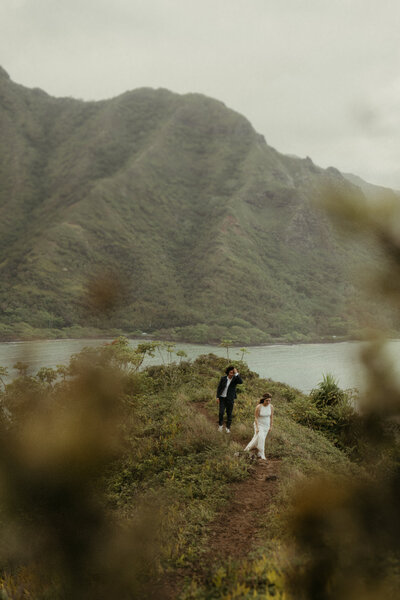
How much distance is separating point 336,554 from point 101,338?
1438 millimetres

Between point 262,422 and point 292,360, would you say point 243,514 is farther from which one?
point 292,360

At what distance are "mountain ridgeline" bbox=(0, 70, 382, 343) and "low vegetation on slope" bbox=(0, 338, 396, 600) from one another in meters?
46.9

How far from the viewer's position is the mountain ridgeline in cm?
9050

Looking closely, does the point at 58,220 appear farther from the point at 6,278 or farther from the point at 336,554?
the point at 336,554

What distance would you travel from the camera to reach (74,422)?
1.40 meters

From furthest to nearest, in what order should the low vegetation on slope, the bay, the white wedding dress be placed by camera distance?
the white wedding dress, the bay, the low vegetation on slope

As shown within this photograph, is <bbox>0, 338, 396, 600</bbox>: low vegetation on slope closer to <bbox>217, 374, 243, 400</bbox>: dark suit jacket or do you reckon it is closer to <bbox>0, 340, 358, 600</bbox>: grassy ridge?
<bbox>0, 340, 358, 600</bbox>: grassy ridge

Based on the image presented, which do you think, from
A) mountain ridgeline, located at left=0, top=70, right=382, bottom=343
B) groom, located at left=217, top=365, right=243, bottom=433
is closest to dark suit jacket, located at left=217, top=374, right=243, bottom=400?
groom, located at left=217, top=365, right=243, bottom=433

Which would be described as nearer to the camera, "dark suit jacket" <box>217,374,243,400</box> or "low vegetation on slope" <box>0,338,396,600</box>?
"low vegetation on slope" <box>0,338,396,600</box>

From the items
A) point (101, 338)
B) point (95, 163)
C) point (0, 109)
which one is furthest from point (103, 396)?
point (0, 109)

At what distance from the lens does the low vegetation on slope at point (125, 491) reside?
55.8 inches

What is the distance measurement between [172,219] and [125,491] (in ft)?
452

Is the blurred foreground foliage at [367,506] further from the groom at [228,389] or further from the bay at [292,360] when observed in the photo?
the groom at [228,389]

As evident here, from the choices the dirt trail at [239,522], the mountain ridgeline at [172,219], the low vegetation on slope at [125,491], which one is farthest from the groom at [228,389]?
the mountain ridgeline at [172,219]
